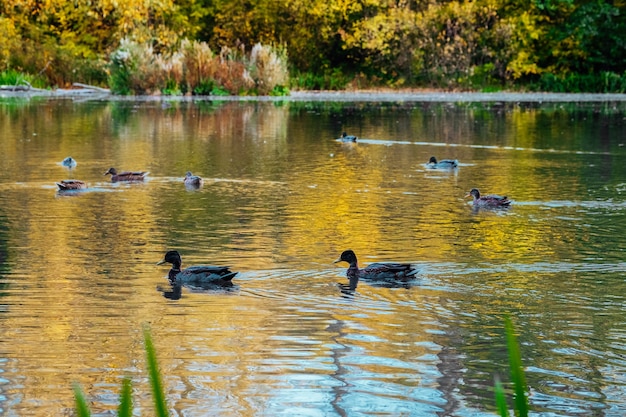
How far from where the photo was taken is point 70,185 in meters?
18.1

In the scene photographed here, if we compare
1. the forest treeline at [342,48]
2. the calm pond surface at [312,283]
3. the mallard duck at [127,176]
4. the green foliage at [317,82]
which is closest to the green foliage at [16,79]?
the forest treeline at [342,48]

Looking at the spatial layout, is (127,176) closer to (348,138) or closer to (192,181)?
(192,181)

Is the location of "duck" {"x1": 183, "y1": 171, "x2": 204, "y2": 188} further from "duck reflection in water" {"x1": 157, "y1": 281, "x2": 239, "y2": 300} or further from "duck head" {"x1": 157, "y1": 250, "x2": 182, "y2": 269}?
"duck reflection in water" {"x1": 157, "y1": 281, "x2": 239, "y2": 300}

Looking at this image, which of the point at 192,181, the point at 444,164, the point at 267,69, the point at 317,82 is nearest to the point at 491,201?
the point at 192,181

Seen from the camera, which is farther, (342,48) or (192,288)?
(342,48)

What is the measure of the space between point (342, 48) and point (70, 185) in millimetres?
39009

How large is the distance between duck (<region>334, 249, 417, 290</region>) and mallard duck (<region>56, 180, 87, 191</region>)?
783 cm

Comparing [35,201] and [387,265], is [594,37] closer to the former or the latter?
[35,201]

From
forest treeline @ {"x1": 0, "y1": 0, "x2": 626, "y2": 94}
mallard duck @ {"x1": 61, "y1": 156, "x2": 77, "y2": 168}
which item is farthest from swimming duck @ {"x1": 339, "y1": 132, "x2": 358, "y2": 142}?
forest treeline @ {"x1": 0, "y1": 0, "x2": 626, "y2": 94}

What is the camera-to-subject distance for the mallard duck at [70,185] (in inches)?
710

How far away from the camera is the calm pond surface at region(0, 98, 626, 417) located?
25.2ft

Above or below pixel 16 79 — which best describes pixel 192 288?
below

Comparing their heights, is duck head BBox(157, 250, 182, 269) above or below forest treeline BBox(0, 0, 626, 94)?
below

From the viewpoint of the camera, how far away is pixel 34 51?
53344 mm
